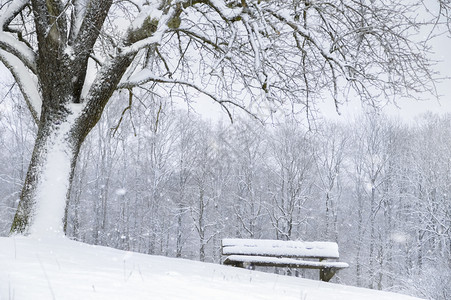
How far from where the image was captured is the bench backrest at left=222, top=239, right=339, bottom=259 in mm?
7027

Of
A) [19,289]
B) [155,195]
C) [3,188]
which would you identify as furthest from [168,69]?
[3,188]

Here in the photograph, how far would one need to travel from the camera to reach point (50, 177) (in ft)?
15.7

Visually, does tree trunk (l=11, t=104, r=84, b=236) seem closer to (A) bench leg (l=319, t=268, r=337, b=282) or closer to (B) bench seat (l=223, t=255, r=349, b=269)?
(B) bench seat (l=223, t=255, r=349, b=269)

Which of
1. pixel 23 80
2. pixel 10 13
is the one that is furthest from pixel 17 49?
pixel 10 13

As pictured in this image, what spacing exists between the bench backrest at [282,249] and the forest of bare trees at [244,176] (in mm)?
11240

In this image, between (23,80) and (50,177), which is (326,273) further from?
(23,80)

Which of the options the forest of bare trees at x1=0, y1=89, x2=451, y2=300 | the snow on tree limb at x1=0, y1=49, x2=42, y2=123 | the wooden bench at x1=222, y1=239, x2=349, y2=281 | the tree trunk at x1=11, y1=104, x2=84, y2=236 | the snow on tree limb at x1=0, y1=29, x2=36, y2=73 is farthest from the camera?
the forest of bare trees at x1=0, y1=89, x2=451, y2=300

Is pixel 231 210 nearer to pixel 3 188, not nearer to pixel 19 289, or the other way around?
pixel 3 188

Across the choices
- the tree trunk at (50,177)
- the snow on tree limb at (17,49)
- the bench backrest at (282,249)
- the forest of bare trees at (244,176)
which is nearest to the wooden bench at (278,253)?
the bench backrest at (282,249)

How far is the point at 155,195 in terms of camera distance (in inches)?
792

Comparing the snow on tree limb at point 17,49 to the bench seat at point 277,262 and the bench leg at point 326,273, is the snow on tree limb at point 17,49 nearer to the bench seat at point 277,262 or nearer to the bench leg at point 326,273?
the bench seat at point 277,262

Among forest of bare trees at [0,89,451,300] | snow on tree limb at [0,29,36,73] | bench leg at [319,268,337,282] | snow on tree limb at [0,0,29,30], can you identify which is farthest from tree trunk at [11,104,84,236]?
forest of bare trees at [0,89,451,300]

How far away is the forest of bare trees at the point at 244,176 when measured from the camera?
62.8 feet

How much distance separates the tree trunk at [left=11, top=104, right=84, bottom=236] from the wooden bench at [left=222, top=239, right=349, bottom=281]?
342cm
